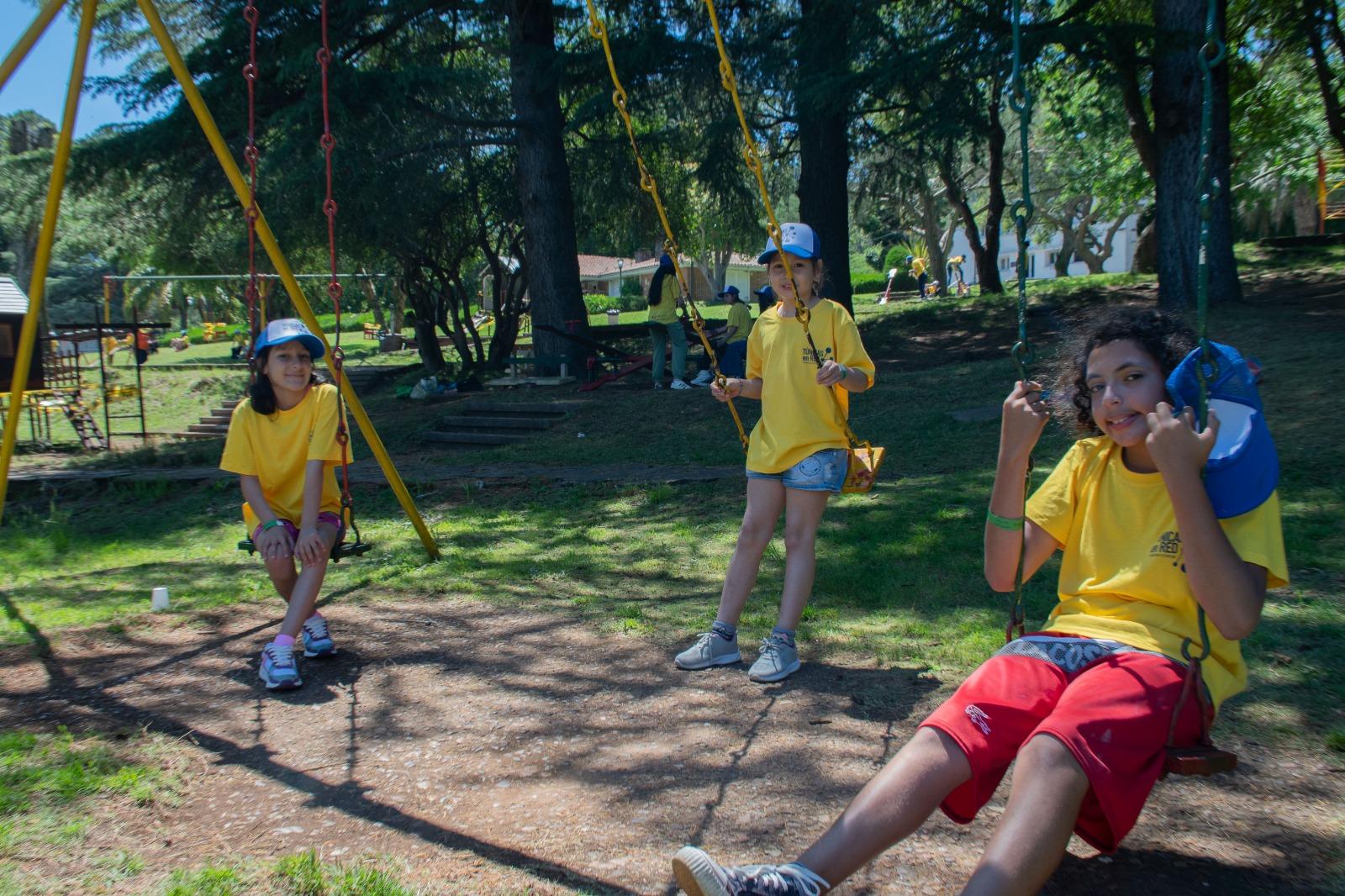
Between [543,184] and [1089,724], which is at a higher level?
[543,184]

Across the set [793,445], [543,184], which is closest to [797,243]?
[793,445]

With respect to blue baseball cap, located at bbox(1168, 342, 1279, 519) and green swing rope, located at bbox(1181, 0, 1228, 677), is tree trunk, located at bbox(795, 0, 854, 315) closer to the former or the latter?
green swing rope, located at bbox(1181, 0, 1228, 677)

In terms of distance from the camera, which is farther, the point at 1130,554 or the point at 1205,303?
the point at 1130,554

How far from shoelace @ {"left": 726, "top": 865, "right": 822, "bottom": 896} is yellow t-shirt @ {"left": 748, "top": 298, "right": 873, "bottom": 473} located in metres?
2.12

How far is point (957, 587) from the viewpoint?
5363mm

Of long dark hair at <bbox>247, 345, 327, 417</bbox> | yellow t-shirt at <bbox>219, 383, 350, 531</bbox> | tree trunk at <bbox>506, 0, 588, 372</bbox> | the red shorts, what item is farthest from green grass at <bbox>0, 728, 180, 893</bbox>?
tree trunk at <bbox>506, 0, 588, 372</bbox>

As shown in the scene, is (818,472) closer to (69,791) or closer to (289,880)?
(289,880)

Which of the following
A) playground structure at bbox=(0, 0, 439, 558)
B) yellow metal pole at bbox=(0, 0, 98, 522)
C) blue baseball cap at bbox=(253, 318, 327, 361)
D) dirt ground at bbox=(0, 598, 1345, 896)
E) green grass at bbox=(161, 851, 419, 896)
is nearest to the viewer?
green grass at bbox=(161, 851, 419, 896)

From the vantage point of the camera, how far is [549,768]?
11.7 feet

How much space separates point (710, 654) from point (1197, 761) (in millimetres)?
2315

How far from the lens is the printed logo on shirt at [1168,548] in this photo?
2.60 metres

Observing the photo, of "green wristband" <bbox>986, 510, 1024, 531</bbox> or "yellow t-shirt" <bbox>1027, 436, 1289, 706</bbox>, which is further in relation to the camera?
"green wristband" <bbox>986, 510, 1024, 531</bbox>

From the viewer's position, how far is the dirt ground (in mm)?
2822

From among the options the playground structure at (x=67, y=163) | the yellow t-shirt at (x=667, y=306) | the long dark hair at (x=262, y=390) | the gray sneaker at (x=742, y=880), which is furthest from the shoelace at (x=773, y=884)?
the yellow t-shirt at (x=667, y=306)
